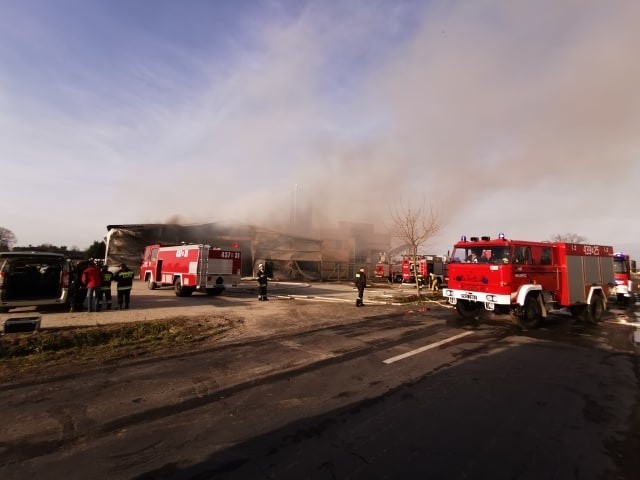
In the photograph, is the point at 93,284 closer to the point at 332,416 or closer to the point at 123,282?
the point at 123,282

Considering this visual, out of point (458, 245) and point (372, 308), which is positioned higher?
point (458, 245)

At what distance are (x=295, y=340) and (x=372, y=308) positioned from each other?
6143 millimetres

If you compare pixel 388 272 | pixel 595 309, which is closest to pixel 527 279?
pixel 595 309

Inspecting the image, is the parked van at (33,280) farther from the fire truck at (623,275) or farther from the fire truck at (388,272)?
the fire truck at (388,272)

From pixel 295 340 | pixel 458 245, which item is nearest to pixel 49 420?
pixel 295 340

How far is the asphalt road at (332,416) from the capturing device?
119 inches

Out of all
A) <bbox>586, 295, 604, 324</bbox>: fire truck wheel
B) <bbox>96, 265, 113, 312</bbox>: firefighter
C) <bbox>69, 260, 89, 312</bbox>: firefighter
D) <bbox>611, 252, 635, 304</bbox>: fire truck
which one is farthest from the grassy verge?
<bbox>611, 252, 635, 304</bbox>: fire truck

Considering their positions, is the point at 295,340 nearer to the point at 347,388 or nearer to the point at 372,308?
the point at 347,388

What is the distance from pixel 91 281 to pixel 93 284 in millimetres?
111

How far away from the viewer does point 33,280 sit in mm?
11453

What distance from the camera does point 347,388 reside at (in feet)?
16.0

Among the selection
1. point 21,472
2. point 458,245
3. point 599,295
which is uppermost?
point 458,245

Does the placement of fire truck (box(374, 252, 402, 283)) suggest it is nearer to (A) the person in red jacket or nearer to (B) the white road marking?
(B) the white road marking

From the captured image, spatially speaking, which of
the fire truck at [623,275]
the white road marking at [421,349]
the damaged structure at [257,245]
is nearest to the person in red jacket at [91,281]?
the white road marking at [421,349]
